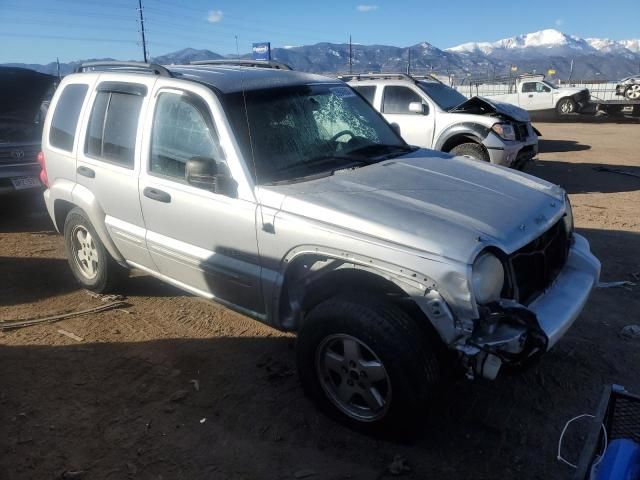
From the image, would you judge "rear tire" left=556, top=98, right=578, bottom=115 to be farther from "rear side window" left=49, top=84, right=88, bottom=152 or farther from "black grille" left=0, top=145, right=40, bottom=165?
"rear side window" left=49, top=84, right=88, bottom=152

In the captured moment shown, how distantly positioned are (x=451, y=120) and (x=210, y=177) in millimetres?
6881

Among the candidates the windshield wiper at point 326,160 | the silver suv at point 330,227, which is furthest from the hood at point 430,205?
the windshield wiper at point 326,160

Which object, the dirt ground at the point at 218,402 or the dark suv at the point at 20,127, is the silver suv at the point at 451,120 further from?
the dark suv at the point at 20,127

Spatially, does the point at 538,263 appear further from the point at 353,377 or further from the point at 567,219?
the point at 353,377

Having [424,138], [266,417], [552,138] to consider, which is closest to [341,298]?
[266,417]

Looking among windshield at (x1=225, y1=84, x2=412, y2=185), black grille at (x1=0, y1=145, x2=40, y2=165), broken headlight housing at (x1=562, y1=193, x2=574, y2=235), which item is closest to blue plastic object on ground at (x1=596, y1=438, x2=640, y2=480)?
broken headlight housing at (x1=562, y1=193, x2=574, y2=235)

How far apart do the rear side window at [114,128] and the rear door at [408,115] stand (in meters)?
5.89

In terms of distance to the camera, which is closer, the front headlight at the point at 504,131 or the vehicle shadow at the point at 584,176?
the front headlight at the point at 504,131

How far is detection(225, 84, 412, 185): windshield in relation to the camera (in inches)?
132

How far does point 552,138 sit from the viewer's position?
1738 cm

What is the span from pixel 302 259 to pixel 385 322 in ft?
2.16

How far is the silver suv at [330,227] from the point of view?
8.52 feet

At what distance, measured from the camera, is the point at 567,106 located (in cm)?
2259

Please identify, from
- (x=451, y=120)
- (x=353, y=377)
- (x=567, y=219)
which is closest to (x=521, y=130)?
(x=451, y=120)
